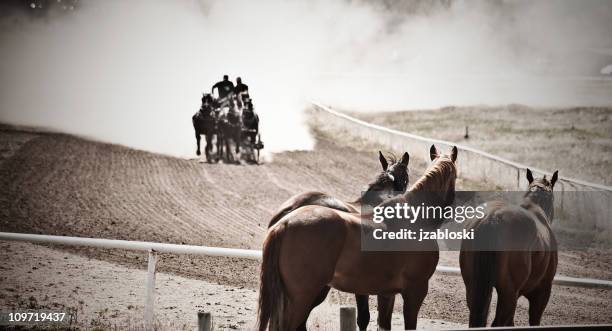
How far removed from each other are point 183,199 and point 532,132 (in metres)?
11.4

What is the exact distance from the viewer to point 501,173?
13844 millimetres

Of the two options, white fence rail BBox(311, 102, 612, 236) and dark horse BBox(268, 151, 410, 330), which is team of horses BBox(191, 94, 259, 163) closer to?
white fence rail BBox(311, 102, 612, 236)

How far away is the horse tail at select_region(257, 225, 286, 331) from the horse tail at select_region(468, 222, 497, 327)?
1543mm

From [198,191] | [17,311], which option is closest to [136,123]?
[198,191]

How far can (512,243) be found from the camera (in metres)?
5.35

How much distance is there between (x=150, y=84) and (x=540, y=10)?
35.0 ft

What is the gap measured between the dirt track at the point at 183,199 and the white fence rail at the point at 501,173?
1.58 ft

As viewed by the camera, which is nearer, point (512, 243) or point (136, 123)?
point (512, 243)

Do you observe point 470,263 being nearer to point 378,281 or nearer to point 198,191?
point 378,281

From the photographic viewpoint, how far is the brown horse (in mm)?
5277

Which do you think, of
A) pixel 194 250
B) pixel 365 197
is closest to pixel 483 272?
pixel 365 197

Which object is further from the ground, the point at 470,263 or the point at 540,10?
the point at 540,10

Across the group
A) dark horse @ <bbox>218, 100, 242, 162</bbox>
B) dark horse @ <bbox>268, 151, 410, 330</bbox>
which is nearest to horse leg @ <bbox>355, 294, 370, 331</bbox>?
Result: dark horse @ <bbox>268, 151, 410, 330</bbox>

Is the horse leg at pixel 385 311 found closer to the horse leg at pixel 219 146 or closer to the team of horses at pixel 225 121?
the team of horses at pixel 225 121
